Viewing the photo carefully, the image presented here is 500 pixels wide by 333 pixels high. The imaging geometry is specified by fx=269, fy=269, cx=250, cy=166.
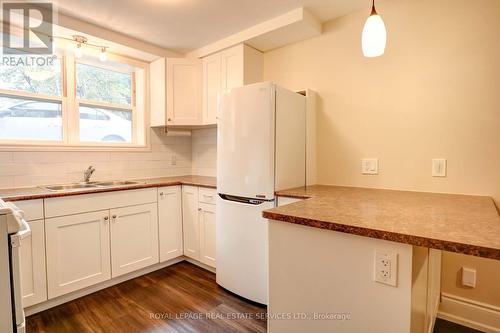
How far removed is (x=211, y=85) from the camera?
2.97 m

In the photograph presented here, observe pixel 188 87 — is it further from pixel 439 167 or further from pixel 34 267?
pixel 439 167

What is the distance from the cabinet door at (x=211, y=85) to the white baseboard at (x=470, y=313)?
2549 mm

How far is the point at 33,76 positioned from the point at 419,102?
3283mm

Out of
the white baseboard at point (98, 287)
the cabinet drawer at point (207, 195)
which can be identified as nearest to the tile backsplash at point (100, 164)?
the cabinet drawer at point (207, 195)

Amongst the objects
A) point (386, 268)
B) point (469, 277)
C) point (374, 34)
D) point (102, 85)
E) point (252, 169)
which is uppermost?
point (102, 85)

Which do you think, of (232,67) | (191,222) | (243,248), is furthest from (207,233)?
(232,67)

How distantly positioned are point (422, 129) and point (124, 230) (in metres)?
2.57

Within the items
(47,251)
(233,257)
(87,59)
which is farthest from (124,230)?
(87,59)

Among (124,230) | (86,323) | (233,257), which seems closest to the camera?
(86,323)

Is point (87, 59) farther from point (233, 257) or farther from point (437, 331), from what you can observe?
point (437, 331)

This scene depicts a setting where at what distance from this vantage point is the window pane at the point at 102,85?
2.75m

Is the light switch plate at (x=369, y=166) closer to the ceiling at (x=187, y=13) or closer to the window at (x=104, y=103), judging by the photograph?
the ceiling at (x=187, y=13)

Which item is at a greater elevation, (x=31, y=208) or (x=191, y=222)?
(x=31, y=208)

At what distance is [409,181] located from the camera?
2031 mm
